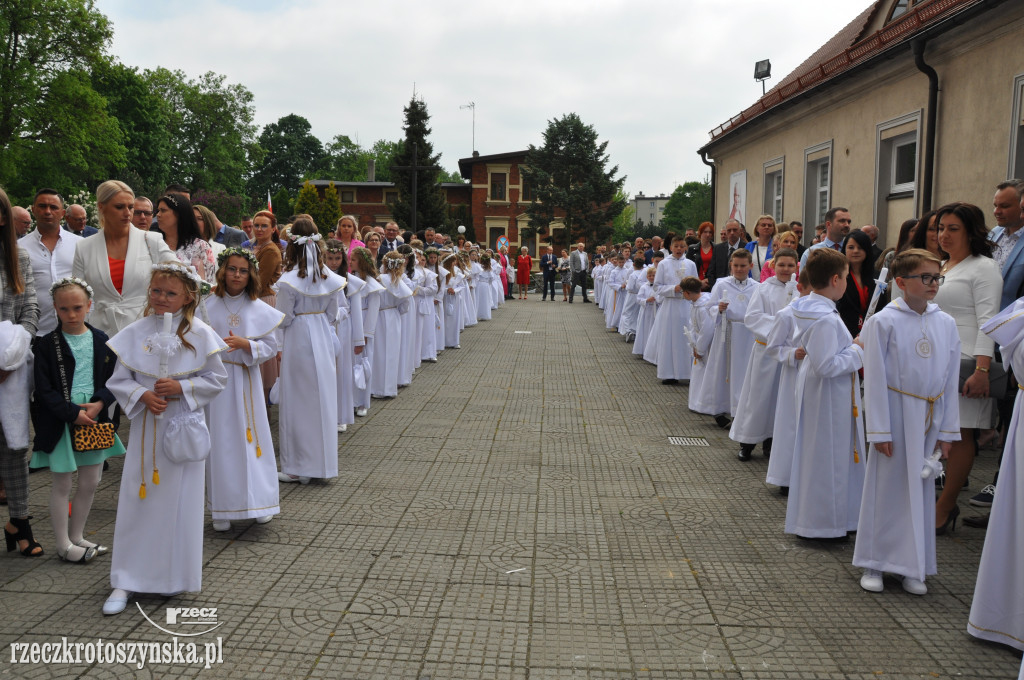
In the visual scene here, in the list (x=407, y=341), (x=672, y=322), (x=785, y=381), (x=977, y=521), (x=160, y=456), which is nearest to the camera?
(x=160, y=456)

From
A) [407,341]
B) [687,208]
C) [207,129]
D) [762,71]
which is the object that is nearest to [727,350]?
[407,341]

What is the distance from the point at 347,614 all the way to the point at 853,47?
1622 centimetres

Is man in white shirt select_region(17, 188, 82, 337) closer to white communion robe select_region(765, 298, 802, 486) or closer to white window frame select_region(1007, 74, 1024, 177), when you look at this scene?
white communion robe select_region(765, 298, 802, 486)

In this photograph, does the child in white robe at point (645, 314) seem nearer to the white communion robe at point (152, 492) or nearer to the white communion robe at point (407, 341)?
the white communion robe at point (407, 341)

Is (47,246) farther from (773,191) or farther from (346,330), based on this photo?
(773,191)

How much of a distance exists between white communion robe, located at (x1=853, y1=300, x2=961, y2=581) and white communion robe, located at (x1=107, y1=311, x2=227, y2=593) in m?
3.70

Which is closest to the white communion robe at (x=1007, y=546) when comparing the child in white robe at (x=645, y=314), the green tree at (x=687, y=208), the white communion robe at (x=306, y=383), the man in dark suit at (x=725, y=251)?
the white communion robe at (x=306, y=383)

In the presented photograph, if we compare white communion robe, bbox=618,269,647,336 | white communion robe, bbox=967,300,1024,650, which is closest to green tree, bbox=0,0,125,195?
white communion robe, bbox=618,269,647,336

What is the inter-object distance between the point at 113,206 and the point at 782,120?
1811cm

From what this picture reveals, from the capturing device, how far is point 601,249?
35469mm

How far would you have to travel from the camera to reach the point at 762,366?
7715mm

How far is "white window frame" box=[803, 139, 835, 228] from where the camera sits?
19000mm

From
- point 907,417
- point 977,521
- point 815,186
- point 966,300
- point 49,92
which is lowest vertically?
point 977,521

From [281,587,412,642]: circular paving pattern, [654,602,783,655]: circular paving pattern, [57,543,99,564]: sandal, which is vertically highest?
[57,543,99,564]: sandal
